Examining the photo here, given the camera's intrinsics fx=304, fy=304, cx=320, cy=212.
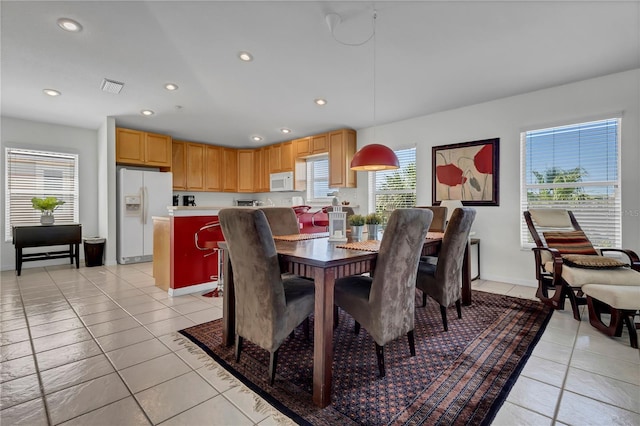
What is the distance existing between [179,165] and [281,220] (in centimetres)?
442

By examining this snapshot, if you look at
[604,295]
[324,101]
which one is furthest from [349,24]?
[604,295]

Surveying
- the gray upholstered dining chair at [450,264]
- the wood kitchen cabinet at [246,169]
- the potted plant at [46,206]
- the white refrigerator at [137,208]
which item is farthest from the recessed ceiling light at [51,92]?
the gray upholstered dining chair at [450,264]

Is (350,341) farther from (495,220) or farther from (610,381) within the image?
(495,220)

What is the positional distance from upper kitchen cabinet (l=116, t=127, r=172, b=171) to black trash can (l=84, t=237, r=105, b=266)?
1429 millimetres

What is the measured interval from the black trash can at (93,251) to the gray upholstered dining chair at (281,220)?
3930 millimetres

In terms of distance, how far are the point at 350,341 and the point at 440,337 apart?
72cm

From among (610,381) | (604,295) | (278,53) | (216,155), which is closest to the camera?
(610,381)

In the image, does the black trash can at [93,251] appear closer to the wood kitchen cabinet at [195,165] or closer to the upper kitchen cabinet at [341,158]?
the wood kitchen cabinet at [195,165]

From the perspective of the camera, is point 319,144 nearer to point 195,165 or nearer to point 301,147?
point 301,147

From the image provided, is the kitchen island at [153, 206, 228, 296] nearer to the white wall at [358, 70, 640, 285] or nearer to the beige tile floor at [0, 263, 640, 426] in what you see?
the beige tile floor at [0, 263, 640, 426]

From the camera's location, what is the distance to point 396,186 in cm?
514

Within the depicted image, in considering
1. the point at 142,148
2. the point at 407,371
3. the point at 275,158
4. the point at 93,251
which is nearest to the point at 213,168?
the point at 275,158

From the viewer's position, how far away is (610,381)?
1.78m

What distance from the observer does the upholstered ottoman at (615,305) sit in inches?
86.6
